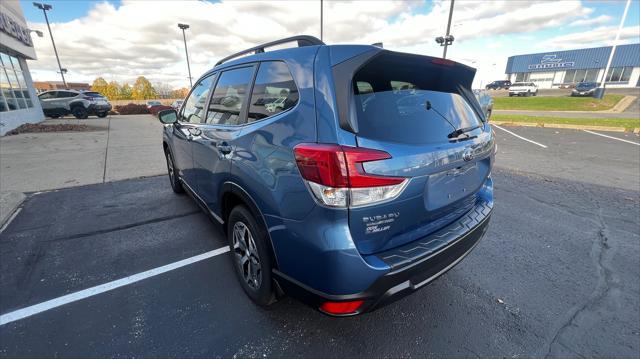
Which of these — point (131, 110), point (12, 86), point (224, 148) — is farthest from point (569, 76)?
point (12, 86)

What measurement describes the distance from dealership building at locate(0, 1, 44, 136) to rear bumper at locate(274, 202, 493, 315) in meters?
15.8

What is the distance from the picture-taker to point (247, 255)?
2322 mm

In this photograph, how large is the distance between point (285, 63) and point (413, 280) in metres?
1.60

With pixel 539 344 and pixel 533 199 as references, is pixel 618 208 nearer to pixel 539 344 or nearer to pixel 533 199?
pixel 533 199

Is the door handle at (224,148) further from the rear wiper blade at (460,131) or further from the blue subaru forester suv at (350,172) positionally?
the rear wiper blade at (460,131)

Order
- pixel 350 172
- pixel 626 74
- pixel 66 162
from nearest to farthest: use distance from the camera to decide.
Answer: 1. pixel 350 172
2. pixel 66 162
3. pixel 626 74

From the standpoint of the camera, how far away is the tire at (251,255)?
6.53 ft

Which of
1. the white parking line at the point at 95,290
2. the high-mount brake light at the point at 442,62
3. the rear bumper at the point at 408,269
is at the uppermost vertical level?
the high-mount brake light at the point at 442,62

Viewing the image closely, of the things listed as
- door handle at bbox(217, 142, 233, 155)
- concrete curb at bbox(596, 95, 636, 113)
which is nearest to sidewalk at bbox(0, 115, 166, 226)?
door handle at bbox(217, 142, 233, 155)

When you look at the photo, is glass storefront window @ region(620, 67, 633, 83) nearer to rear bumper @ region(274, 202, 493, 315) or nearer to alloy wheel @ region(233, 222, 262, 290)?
rear bumper @ region(274, 202, 493, 315)

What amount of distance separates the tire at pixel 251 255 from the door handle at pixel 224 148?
1.49ft

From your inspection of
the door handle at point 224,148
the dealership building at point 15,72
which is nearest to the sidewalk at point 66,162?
the dealership building at point 15,72

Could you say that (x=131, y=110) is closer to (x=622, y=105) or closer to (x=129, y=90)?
(x=622, y=105)

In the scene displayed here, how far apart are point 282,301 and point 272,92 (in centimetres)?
165
